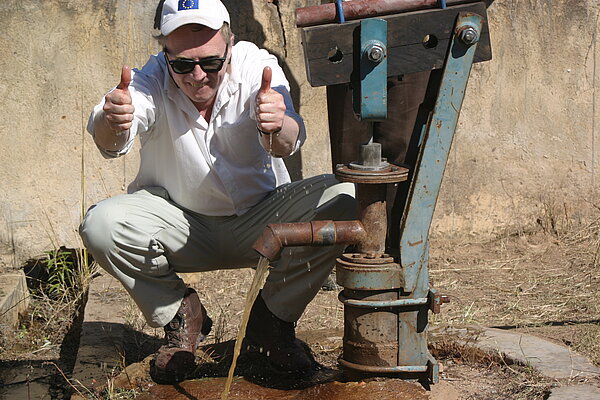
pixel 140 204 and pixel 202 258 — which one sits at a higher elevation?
pixel 140 204

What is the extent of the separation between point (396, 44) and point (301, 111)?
7.46 ft

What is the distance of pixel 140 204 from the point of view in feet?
11.2

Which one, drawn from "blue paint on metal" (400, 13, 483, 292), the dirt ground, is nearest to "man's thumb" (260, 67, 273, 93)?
"blue paint on metal" (400, 13, 483, 292)

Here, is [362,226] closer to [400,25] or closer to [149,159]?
[400,25]

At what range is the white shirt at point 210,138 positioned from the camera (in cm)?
345

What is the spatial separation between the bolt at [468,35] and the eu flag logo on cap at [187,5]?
1078 mm

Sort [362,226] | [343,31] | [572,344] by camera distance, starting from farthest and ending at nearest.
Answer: [572,344] → [362,226] → [343,31]

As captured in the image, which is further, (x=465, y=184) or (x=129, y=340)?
(x=465, y=184)

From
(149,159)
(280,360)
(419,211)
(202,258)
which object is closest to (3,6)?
(149,159)

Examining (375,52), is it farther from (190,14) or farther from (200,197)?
(200,197)

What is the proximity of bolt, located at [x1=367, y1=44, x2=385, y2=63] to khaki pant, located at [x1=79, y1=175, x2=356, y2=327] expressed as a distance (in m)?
0.77

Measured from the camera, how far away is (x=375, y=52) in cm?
268

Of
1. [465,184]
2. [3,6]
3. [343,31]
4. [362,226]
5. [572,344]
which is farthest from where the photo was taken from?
[465,184]

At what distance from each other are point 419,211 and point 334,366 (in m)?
0.94
